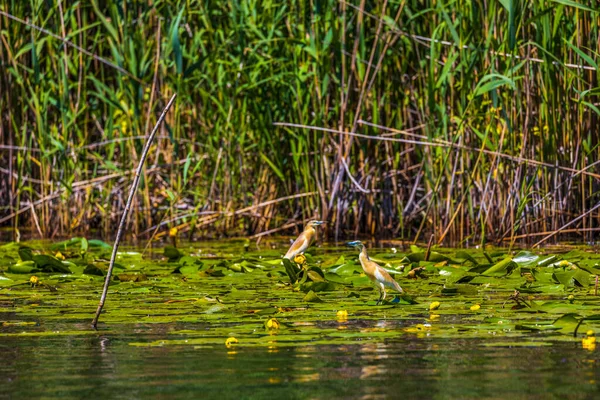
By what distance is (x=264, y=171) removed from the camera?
9.71 m

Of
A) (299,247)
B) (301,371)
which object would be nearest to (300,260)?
(299,247)

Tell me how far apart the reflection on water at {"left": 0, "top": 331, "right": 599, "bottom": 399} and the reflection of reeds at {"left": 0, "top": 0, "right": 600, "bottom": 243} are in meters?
3.91

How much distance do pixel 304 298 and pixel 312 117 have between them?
14.2ft

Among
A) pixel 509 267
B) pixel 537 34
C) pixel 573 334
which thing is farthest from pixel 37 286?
pixel 537 34

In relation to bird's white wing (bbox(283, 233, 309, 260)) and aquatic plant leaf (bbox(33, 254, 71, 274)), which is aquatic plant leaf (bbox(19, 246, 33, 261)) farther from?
bird's white wing (bbox(283, 233, 309, 260))

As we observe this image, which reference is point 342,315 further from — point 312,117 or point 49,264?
point 312,117

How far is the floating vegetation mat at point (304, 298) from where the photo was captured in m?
4.21

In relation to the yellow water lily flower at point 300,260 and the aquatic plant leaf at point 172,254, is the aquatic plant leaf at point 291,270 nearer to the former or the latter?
the yellow water lily flower at point 300,260

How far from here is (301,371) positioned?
341 cm

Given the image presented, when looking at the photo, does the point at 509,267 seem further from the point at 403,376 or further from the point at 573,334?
the point at 403,376

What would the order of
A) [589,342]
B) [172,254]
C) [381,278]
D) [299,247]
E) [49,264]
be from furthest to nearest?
[172,254]
[49,264]
[299,247]
[381,278]
[589,342]

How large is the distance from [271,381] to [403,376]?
376 mm

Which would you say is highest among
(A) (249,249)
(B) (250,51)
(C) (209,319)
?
(B) (250,51)

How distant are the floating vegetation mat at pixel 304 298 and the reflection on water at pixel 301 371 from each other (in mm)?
168
